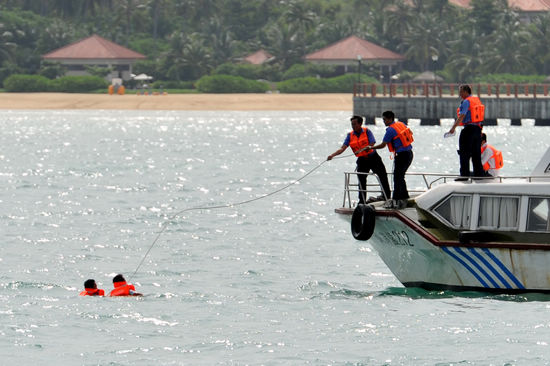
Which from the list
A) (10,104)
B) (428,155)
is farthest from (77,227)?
(10,104)

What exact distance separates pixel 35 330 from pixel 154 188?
3342cm

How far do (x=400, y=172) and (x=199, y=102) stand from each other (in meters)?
128

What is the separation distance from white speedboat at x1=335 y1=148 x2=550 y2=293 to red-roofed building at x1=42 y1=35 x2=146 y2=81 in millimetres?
137467

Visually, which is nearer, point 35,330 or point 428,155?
point 35,330

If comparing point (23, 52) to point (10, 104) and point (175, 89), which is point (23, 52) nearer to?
point (10, 104)

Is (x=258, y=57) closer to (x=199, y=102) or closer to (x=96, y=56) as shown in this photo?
(x=199, y=102)

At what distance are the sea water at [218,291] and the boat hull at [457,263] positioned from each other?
0.40 meters

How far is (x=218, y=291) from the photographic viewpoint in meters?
26.7

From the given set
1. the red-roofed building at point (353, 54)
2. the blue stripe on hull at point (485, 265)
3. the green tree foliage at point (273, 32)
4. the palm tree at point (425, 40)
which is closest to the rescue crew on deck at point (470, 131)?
the blue stripe on hull at point (485, 265)

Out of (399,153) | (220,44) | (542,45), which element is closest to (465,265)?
(399,153)

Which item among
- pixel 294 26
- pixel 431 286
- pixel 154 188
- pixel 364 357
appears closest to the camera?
pixel 364 357

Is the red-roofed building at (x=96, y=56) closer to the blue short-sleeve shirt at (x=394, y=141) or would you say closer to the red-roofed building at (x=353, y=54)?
the red-roofed building at (x=353, y=54)

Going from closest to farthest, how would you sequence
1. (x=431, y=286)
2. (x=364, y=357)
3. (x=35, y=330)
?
(x=364, y=357), (x=35, y=330), (x=431, y=286)

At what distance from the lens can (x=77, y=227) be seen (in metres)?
38.9
